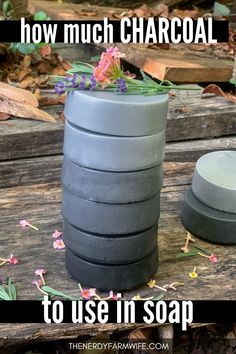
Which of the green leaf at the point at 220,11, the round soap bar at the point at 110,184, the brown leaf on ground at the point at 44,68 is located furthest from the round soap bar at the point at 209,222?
the green leaf at the point at 220,11

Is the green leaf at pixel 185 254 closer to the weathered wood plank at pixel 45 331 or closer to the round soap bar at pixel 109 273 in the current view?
the round soap bar at pixel 109 273

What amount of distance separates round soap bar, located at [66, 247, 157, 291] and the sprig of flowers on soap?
0.40 meters

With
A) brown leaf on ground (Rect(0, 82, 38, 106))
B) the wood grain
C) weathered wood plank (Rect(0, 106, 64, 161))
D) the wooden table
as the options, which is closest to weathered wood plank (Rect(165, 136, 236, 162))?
the wooden table

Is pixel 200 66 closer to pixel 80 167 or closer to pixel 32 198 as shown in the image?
pixel 32 198

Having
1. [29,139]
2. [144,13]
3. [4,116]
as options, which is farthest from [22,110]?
[144,13]

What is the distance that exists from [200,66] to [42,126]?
2.70 feet

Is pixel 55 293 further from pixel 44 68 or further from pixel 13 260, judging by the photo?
pixel 44 68

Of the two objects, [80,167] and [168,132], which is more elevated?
[80,167]

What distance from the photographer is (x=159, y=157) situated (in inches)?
51.6

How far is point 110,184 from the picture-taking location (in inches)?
50.2

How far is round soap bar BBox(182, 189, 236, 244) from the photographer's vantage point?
1.60m

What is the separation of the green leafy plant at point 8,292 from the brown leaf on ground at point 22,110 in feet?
2.86

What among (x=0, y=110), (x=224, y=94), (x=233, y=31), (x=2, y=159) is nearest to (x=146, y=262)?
(x=2, y=159)

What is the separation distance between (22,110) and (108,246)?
990mm
